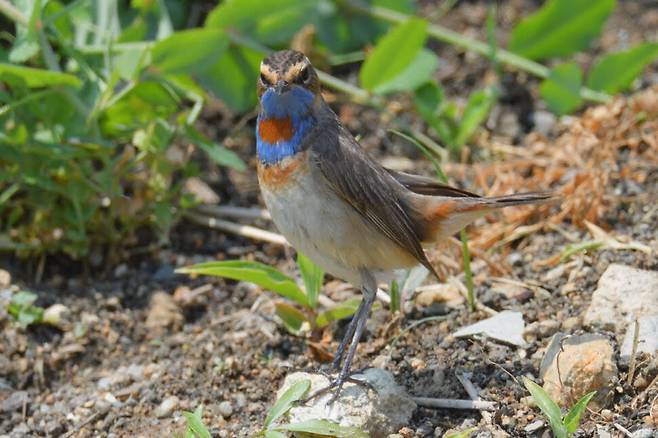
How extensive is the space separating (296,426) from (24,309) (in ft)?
6.43

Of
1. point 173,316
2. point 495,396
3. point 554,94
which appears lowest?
point 173,316

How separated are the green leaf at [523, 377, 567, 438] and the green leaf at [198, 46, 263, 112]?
3.20 meters

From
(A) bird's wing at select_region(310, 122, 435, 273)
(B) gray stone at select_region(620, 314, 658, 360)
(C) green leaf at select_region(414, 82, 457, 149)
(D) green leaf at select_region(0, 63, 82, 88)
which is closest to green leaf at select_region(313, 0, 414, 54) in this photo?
(C) green leaf at select_region(414, 82, 457, 149)

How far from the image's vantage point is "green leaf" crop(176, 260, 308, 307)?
4.70 metres

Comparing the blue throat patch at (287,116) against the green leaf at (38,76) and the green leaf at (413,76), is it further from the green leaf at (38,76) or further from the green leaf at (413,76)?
the green leaf at (413,76)

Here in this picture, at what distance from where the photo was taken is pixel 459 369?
15.1 feet

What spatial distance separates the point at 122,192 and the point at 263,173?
149cm

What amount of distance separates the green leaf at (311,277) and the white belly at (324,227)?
1.21ft

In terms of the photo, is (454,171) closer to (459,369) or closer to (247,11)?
(247,11)

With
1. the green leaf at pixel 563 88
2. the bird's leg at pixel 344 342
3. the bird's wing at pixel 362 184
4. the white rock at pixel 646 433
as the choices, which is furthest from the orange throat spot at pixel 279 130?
the green leaf at pixel 563 88

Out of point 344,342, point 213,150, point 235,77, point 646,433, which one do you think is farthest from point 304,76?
point 235,77

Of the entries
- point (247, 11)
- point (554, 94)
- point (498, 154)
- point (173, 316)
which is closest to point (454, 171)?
point (498, 154)

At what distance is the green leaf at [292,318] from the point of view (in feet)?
16.6

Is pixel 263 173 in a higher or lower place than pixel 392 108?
higher
